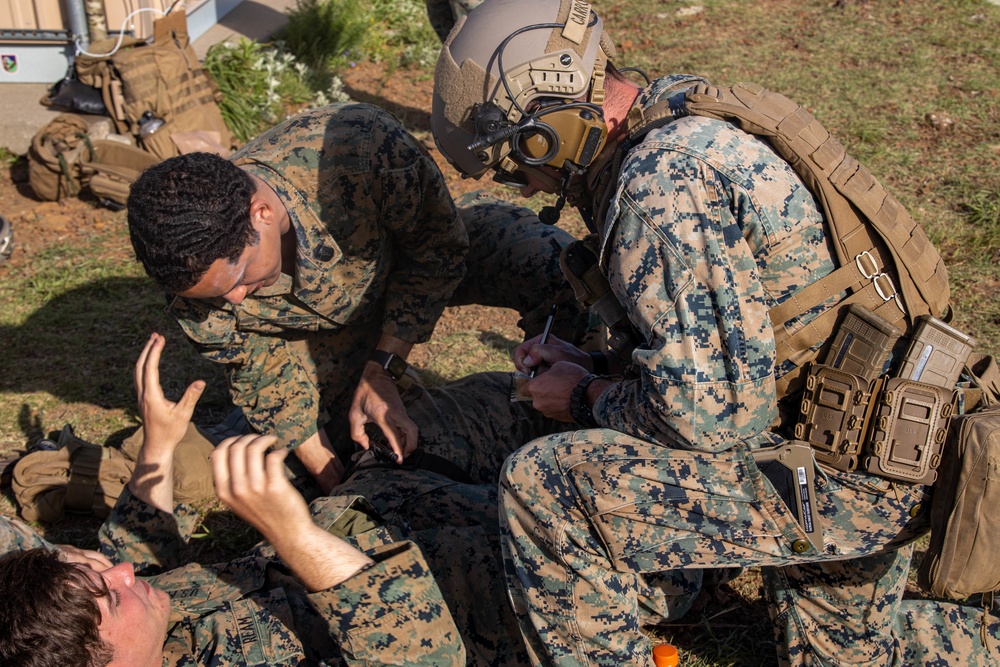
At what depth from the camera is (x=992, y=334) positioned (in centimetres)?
510

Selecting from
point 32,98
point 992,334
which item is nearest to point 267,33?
point 32,98

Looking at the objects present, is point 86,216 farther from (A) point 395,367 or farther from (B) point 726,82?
(B) point 726,82

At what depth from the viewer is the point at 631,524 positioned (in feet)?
9.75

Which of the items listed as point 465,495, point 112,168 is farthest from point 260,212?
point 112,168

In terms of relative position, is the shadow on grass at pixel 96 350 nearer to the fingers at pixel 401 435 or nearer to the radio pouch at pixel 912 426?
the fingers at pixel 401 435

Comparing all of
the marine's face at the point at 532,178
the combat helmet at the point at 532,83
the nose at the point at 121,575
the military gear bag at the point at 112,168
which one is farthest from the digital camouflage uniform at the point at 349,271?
the military gear bag at the point at 112,168

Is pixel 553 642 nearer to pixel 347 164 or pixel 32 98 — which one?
pixel 347 164

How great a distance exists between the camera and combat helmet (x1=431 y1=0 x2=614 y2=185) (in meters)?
3.05

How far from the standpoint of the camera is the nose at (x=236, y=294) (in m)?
3.69

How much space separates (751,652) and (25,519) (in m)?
3.34

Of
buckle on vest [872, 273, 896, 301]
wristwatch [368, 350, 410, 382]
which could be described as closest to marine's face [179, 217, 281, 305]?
wristwatch [368, 350, 410, 382]

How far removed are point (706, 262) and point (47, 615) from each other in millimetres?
2186

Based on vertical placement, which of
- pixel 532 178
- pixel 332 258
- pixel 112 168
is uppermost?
pixel 532 178

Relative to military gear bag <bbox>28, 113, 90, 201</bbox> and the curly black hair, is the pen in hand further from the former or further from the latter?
military gear bag <bbox>28, 113, 90, 201</bbox>
